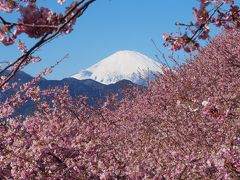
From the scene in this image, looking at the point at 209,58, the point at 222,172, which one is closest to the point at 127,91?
the point at 209,58

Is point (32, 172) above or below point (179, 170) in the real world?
above

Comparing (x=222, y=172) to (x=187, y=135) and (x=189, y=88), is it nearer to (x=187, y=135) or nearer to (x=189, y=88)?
(x=187, y=135)

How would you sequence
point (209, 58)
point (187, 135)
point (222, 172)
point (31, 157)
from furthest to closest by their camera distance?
point (209, 58), point (187, 135), point (31, 157), point (222, 172)

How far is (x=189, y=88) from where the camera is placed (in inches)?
714

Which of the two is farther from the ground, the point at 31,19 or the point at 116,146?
the point at 31,19

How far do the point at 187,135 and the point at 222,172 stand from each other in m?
3.94

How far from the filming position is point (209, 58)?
22.4 m

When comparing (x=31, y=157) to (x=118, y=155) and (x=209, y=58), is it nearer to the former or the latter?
(x=118, y=155)

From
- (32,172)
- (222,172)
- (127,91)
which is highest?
(127,91)

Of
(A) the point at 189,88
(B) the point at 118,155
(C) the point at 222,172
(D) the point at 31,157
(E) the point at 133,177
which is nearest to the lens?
(C) the point at 222,172

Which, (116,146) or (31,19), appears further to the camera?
(116,146)

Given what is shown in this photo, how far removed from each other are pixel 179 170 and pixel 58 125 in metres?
4.43

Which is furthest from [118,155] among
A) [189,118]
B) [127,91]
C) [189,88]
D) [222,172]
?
[127,91]

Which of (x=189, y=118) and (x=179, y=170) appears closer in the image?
(x=179, y=170)
